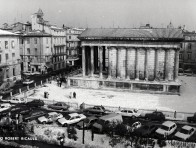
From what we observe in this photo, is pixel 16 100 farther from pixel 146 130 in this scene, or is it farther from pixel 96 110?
pixel 146 130

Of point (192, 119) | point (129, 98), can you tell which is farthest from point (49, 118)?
point (192, 119)

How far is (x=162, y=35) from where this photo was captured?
52.6 metres

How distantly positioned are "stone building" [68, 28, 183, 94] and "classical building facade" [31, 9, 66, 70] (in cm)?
2101

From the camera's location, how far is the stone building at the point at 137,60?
171ft

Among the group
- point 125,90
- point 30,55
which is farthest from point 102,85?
point 30,55

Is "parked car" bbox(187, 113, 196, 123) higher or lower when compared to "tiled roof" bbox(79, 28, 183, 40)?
lower

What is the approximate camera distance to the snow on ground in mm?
42384

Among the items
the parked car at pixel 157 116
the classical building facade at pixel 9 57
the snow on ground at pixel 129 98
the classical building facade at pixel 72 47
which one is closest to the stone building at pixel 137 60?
the snow on ground at pixel 129 98

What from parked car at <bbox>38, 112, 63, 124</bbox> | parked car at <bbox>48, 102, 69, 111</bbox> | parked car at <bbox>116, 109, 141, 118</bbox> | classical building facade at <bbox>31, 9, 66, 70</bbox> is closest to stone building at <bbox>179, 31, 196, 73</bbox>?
classical building facade at <bbox>31, 9, 66, 70</bbox>

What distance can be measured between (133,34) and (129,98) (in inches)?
583

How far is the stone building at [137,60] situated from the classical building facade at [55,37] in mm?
21012

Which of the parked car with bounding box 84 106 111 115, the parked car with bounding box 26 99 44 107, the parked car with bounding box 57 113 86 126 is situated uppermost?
the parked car with bounding box 26 99 44 107

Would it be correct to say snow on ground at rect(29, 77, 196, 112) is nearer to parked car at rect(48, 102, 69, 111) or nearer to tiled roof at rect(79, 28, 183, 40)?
parked car at rect(48, 102, 69, 111)

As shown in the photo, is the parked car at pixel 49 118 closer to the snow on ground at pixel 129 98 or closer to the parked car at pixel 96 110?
the parked car at pixel 96 110
